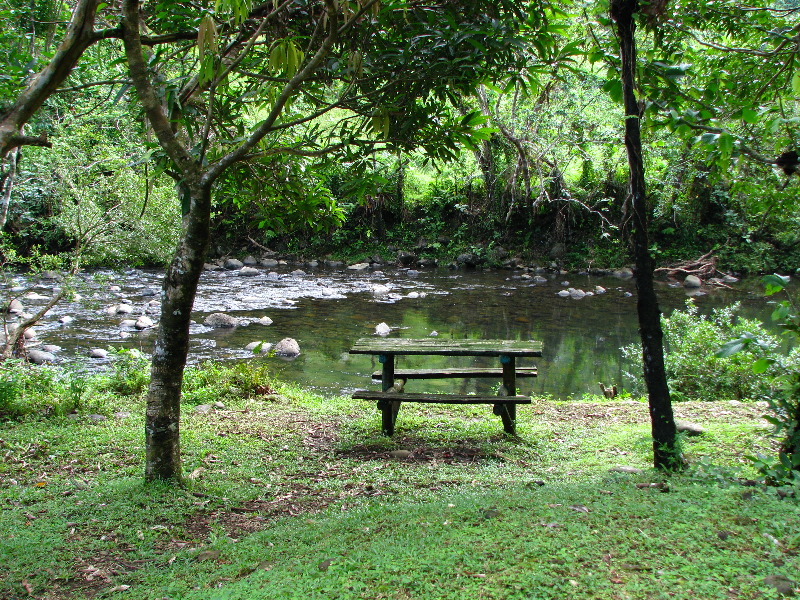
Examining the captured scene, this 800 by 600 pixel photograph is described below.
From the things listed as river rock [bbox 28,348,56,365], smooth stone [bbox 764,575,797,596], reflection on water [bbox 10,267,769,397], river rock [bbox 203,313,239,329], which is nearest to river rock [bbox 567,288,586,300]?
reflection on water [bbox 10,267,769,397]

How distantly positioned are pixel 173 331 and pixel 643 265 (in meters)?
3.27

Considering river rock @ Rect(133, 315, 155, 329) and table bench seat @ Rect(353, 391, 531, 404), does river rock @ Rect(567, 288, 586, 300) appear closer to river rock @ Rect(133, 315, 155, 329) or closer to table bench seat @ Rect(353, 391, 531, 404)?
river rock @ Rect(133, 315, 155, 329)

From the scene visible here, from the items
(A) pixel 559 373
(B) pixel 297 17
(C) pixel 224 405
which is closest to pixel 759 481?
(B) pixel 297 17

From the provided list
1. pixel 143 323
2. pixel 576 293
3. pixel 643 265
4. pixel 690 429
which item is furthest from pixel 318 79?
pixel 576 293

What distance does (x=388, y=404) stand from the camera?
582 centimetres

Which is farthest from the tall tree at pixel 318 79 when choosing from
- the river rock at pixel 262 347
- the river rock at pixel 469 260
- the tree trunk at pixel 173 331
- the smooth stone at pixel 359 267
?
the river rock at pixel 469 260

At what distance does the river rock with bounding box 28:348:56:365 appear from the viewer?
9.53m

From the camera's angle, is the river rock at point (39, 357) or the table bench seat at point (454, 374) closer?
the table bench seat at point (454, 374)

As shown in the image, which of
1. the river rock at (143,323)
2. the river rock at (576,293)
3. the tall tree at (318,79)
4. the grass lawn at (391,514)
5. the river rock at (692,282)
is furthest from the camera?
the river rock at (692,282)

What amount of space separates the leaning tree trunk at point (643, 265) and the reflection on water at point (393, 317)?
195 inches

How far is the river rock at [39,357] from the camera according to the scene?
953 centimetres

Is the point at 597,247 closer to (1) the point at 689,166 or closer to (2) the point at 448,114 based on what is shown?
(1) the point at 689,166

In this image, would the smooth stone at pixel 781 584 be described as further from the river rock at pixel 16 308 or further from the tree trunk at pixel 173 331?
the river rock at pixel 16 308

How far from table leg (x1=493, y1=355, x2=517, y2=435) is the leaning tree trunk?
187cm
